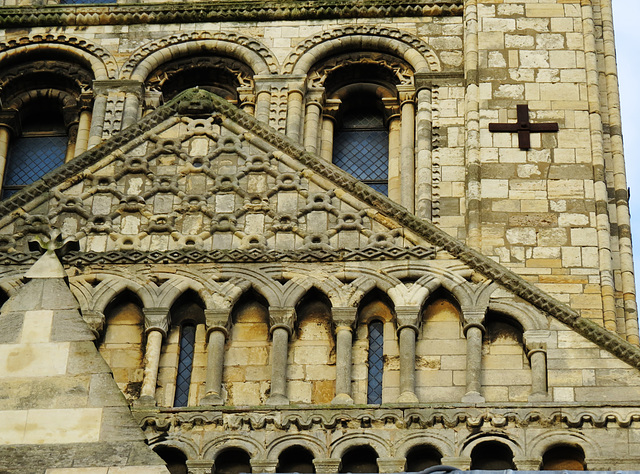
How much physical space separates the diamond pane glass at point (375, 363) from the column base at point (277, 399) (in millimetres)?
962

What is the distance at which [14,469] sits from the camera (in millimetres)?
23656

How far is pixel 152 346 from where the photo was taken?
28.2 metres

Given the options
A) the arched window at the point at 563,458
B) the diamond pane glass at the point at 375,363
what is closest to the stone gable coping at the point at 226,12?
the diamond pane glass at the point at 375,363

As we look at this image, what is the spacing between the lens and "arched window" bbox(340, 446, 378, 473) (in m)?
26.8

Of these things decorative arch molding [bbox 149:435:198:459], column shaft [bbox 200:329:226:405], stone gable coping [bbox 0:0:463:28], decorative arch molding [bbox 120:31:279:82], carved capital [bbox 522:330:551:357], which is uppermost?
→ stone gable coping [bbox 0:0:463:28]

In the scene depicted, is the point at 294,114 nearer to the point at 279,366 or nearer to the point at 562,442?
the point at 279,366

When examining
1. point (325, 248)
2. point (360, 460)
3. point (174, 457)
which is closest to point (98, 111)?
point (325, 248)

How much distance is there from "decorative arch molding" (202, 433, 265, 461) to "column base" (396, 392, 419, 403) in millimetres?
1654

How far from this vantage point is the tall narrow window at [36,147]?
36.7m

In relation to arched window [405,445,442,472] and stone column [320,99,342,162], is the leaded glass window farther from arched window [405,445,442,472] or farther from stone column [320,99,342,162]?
arched window [405,445,442,472]

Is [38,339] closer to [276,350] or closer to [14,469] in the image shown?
[14,469]

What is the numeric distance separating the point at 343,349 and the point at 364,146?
29.1ft

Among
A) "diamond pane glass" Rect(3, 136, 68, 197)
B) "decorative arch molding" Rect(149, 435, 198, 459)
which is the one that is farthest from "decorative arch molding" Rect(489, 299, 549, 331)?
"diamond pane glass" Rect(3, 136, 68, 197)

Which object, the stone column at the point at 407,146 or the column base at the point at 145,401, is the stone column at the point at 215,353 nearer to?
the column base at the point at 145,401
